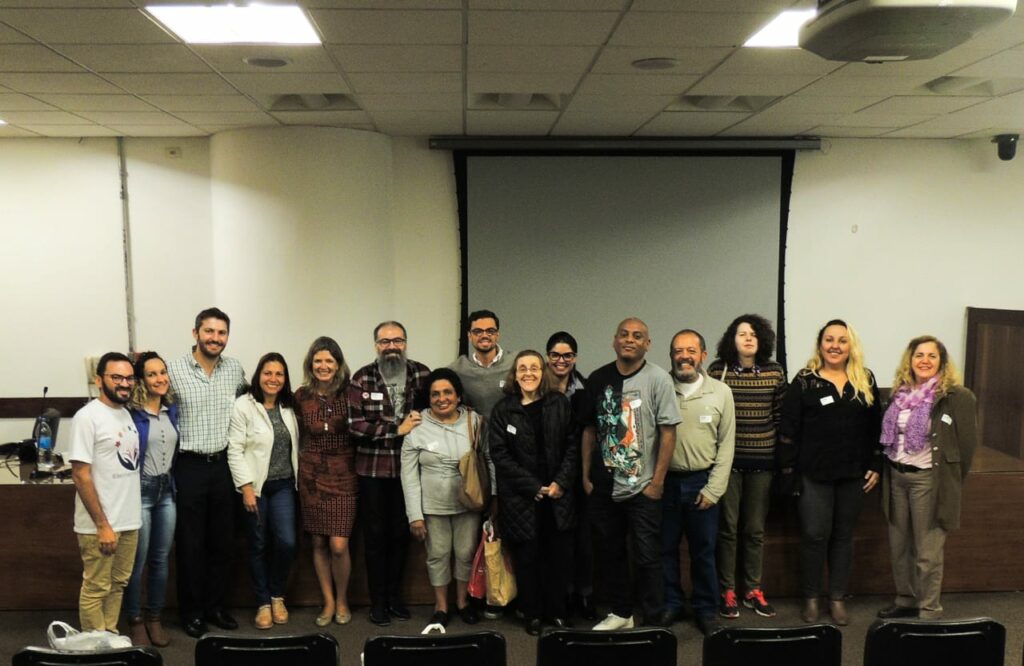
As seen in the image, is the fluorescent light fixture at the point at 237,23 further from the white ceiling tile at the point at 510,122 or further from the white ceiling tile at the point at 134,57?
the white ceiling tile at the point at 510,122

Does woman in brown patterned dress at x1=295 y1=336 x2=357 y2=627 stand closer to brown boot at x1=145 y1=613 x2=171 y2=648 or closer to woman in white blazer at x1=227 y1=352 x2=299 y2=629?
woman in white blazer at x1=227 y1=352 x2=299 y2=629

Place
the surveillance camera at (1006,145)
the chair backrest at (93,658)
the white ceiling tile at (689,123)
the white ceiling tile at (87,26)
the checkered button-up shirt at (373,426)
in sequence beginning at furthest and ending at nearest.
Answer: the surveillance camera at (1006,145)
the white ceiling tile at (689,123)
the checkered button-up shirt at (373,426)
the white ceiling tile at (87,26)
the chair backrest at (93,658)

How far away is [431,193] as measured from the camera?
613cm

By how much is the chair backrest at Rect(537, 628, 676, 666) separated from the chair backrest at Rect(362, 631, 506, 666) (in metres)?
0.14

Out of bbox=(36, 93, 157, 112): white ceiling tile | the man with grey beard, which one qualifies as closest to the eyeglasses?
the man with grey beard

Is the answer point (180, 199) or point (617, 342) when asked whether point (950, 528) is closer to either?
point (617, 342)

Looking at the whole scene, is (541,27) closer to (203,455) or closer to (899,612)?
(203,455)

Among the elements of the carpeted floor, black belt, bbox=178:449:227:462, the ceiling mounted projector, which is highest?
the ceiling mounted projector

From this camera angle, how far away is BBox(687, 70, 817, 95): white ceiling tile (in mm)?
4121

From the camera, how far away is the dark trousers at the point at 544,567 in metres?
3.63

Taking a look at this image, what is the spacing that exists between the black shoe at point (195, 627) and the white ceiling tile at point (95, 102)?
2955 mm

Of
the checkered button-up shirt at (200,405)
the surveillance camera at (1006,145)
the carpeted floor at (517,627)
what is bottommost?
the carpeted floor at (517,627)

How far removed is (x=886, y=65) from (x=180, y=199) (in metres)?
4.96

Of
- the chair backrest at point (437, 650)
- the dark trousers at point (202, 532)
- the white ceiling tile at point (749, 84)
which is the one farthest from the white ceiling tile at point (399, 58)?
the chair backrest at point (437, 650)
